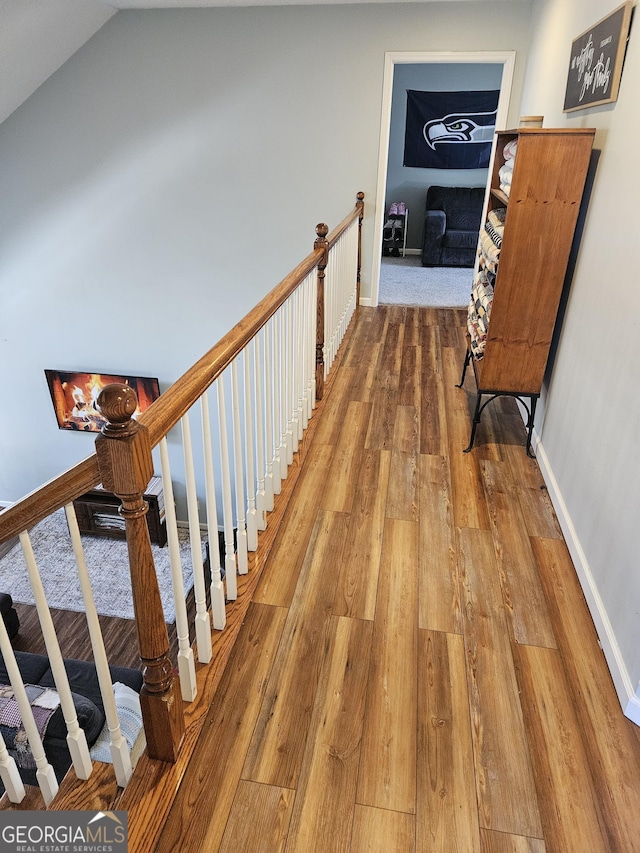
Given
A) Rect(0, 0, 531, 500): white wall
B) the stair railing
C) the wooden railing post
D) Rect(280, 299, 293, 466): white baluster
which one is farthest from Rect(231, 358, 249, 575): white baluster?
Rect(0, 0, 531, 500): white wall

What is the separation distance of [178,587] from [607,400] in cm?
157

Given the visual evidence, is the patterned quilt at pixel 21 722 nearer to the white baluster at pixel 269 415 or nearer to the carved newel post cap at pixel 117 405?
the white baluster at pixel 269 415

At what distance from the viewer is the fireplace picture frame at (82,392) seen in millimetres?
6344

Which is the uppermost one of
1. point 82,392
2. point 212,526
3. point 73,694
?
point 212,526

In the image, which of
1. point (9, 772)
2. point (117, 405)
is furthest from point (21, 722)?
point (117, 405)

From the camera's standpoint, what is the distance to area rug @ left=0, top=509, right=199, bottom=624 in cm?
542

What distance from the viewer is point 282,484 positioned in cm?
252

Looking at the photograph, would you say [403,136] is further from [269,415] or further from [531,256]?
[269,415]

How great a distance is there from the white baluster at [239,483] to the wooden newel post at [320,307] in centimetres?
123

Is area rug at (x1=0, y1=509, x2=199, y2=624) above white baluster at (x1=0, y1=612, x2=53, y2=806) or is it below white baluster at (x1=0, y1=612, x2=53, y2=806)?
below

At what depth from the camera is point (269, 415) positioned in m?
2.10

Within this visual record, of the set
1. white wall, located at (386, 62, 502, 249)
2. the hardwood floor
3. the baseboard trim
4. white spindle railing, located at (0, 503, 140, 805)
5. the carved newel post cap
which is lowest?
the hardwood floor

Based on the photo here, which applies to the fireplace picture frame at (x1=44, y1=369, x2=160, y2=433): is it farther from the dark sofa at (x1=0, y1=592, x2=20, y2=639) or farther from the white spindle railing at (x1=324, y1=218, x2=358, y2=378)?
the white spindle railing at (x1=324, y1=218, x2=358, y2=378)

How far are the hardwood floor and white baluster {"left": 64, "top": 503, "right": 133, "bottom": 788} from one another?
17cm
